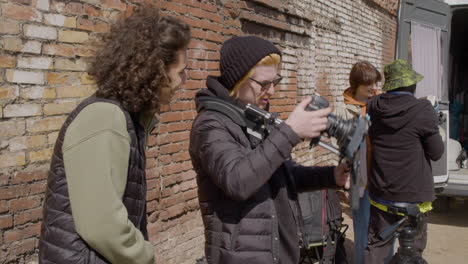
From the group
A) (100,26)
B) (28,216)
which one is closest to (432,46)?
(100,26)

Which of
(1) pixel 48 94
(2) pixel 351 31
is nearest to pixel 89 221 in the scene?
(1) pixel 48 94

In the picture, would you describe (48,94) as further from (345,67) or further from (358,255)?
(345,67)

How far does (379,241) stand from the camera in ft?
11.3

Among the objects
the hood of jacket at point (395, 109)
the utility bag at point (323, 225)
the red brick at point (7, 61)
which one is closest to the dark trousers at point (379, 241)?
the utility bag at point (323, 225)

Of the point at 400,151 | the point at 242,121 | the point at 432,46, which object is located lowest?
the point at 400,151

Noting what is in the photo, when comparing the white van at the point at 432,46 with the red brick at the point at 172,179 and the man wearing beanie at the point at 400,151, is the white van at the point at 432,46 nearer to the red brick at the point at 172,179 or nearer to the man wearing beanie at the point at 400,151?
the man wearing beanie at the point at 400,151

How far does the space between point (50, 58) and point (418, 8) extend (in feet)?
17.0

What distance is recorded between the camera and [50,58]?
2471 mm

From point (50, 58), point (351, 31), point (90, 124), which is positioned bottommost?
point (90, 124)

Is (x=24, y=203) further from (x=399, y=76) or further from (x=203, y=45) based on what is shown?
(x=399, y=76)

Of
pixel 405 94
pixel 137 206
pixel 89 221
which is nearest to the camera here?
pixel 89 221

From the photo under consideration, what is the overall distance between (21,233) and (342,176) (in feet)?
5.50

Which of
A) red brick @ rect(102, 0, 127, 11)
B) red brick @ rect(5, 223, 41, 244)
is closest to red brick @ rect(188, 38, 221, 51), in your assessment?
red brick @ rect(102, 0, 127, 11)

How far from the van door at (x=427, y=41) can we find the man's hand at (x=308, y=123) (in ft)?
15.9
